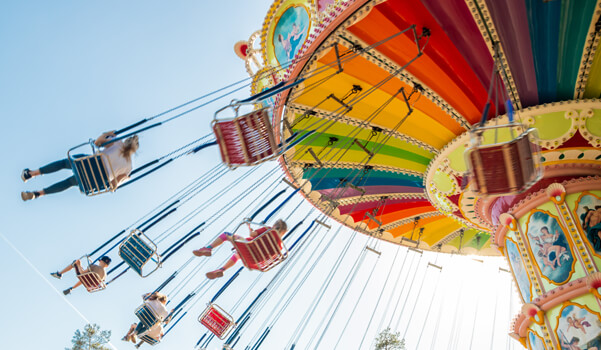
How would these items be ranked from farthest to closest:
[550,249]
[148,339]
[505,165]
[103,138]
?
[148,339] < [550,249] < [103,138] < [505,165]

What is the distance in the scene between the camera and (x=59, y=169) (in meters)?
4.41

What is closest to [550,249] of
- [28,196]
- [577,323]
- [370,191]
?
[577,323]

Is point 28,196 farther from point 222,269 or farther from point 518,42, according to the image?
point 518,42

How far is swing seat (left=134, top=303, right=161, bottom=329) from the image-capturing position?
5.93 m

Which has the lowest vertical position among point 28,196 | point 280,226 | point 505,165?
point 28,196

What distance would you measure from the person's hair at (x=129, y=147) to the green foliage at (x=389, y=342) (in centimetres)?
768

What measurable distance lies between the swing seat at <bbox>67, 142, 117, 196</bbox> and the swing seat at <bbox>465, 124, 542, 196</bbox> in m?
3.16

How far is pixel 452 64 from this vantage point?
5270 mm

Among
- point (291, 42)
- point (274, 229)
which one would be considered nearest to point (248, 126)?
point (274, 229)

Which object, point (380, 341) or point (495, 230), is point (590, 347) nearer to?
point (495, 230)

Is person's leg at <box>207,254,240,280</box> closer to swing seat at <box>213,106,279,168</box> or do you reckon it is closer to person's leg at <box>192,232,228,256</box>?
person's leg at <box>192,232,228,256</box>

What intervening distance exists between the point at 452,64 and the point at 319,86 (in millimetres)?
1590

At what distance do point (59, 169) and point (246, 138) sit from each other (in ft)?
5.89

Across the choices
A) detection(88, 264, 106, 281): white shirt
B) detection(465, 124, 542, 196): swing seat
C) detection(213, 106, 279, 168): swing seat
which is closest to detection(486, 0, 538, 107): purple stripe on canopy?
detection(465, 124, 542, 196): swing seat
